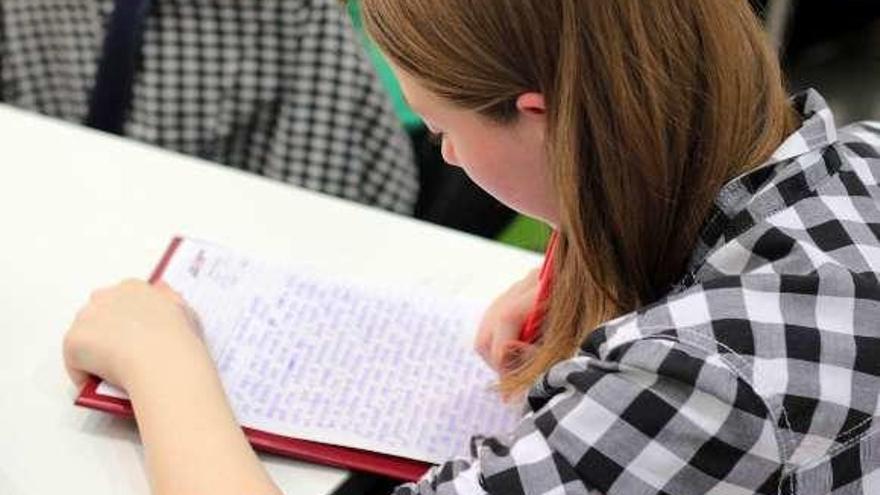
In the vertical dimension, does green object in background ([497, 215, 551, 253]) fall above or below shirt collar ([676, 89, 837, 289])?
below

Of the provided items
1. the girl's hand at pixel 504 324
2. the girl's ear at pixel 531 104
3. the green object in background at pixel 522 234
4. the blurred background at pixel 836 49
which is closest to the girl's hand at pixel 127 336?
the girl's hand at pixel 504 324

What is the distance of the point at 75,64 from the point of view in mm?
1369

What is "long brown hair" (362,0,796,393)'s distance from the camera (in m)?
0.67

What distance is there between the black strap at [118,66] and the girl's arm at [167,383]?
45cm

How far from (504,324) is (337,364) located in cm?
14

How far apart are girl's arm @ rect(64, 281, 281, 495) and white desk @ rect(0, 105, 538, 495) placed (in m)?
0.04

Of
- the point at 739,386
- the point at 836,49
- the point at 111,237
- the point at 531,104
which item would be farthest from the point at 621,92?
the point at 836,49

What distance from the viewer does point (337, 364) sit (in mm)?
903

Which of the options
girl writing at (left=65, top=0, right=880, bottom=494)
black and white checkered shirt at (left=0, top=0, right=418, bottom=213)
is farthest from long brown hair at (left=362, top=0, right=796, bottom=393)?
black and white checkered shirt at (left=0, top=0, right=418, bottom=213)

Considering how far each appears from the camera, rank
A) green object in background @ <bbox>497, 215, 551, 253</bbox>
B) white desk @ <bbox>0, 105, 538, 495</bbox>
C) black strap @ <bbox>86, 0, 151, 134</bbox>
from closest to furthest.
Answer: white desk @ <bbox>0, 105, 538, 495</bbox> → black strap @ <bbox>86, 0, 151, 134</bbox> → green object in background @ <bbox>497, 215, 551, 253</bbox>

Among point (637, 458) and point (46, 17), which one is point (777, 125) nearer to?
point (637, 458)

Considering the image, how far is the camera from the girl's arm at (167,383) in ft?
2.52

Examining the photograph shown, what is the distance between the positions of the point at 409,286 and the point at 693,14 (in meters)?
0.41

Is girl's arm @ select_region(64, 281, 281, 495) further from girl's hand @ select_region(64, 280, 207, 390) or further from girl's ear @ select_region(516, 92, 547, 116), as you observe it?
girl's ear @ select_region(516, 92, 547, 116)
